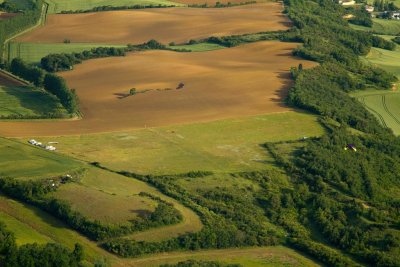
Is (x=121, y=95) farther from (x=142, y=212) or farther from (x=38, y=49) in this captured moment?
(x=142, y=212)

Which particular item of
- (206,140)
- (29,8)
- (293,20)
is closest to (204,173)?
(206,140)

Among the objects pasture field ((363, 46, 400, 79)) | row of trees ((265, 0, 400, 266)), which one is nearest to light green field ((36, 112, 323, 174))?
row of trees ((265, 0, 400, 266))

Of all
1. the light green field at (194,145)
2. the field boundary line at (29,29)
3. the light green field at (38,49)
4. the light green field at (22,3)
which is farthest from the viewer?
the light green field at (22,3)

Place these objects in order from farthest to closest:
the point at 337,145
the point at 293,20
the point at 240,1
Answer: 1. the point at 240,1
2. the point at 293,20
3. the point at 337,145

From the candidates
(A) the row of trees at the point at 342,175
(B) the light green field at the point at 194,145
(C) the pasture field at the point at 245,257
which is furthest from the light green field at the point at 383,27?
(C) the pasture field at the point at 245,257

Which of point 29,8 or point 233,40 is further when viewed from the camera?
point 29,8

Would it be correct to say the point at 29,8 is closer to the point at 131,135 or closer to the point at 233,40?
the point at 233,40

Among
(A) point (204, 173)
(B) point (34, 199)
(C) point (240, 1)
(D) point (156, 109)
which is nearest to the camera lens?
(B) point (34, 199)

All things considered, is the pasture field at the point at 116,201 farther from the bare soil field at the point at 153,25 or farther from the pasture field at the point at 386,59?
the bare soil field at the point at 153,25
